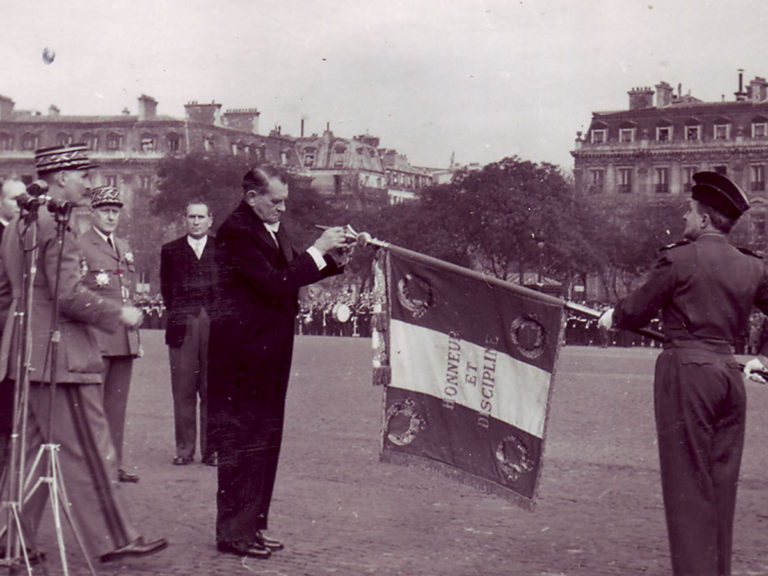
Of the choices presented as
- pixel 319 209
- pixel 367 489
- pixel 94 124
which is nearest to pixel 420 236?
pixel 319 209

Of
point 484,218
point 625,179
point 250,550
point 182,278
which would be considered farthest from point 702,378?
point 625,179

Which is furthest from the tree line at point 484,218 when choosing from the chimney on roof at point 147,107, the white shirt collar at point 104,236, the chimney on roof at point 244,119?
the white shirt collar at point 104,236

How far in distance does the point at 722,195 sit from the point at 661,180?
9620cm

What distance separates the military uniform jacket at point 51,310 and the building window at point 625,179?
94.1 meters

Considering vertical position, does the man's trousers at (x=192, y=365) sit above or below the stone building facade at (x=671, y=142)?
below

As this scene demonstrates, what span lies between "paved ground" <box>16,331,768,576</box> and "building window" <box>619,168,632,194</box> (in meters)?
86.5

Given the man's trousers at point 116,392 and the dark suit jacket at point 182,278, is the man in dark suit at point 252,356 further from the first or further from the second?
the dark suit jacket at point 182,278

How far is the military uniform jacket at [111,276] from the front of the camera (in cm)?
870

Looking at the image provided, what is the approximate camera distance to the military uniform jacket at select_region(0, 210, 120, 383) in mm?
6418

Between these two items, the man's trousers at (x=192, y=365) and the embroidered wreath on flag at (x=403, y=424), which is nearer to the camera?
the embroidered wreath on flag at (x=403, y=424)

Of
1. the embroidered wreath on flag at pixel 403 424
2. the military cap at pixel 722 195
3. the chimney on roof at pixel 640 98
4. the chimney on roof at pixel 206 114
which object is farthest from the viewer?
the chimney on roof at pixel 640 98

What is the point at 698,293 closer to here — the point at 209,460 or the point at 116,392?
the point at 116,392

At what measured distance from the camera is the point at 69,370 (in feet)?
21.3

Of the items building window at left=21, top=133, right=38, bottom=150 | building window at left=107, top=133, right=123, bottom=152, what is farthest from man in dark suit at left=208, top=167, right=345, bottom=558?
building window at left=107, top=133, right=123, bottom=152
